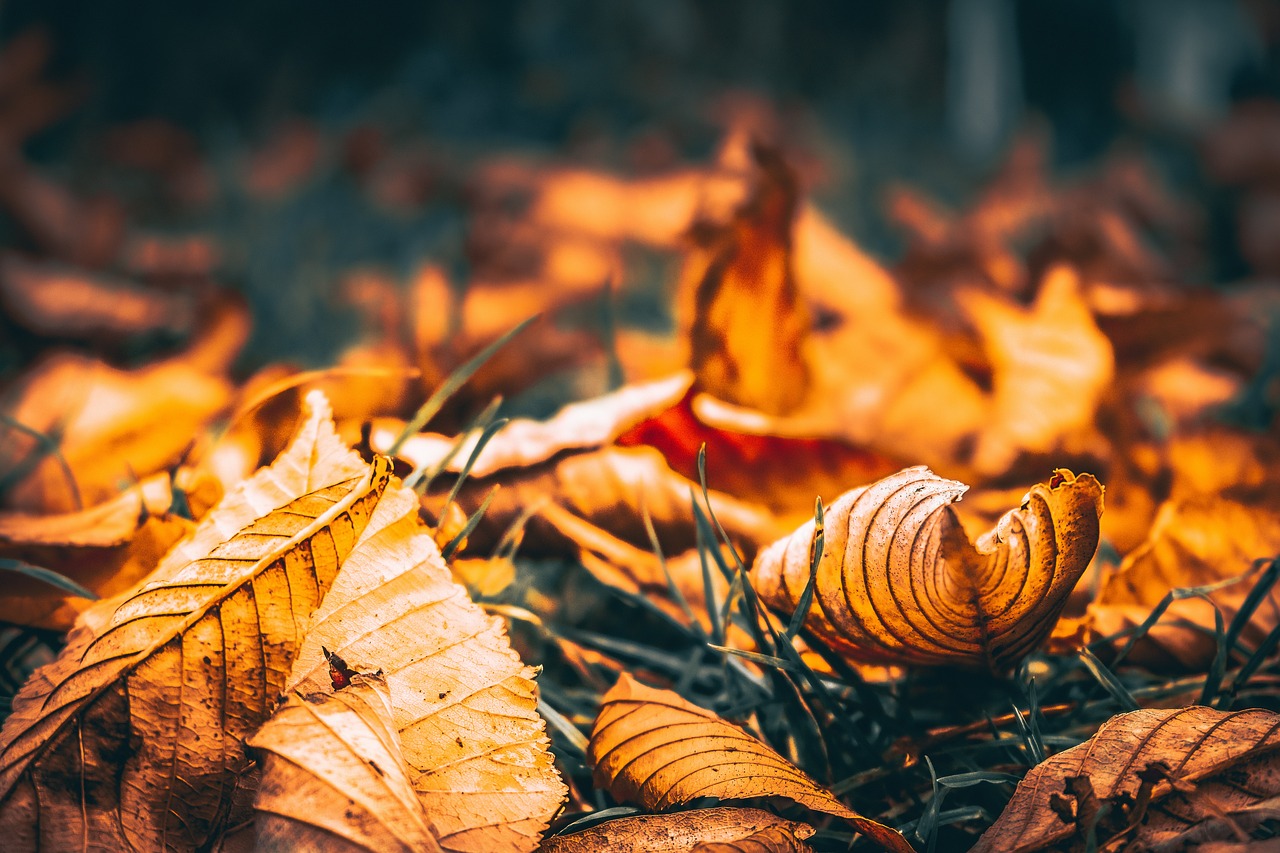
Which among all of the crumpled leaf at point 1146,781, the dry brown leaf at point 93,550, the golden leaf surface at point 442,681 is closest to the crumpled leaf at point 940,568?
the crumpled leaf at point 1146,781

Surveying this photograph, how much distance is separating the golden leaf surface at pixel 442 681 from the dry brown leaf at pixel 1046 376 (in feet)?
2.10

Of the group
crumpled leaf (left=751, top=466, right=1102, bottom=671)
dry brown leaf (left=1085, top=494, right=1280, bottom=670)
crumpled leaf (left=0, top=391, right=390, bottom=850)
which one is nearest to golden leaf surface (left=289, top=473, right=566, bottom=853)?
crumpled leaf (left=0, top=391, right=390, bottom=850)

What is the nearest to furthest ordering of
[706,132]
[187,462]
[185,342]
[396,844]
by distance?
[396,844], [187,462], [185,342], [706,132]

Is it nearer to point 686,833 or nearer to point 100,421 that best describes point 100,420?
point 100,421

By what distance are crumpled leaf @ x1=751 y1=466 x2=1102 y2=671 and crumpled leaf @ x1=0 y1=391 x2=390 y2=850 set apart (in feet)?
1.16

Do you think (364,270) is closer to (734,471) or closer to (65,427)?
(65,427)

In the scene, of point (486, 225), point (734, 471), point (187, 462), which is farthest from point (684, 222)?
point (187, 462)

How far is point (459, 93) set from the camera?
2.29 m

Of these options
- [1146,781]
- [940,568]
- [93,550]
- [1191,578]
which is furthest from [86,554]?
[1191,578]

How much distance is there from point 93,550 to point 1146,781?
32.9 inches

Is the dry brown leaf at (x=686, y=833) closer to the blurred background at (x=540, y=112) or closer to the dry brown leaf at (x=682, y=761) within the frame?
the dry brown leaf at (x=682, y=761)

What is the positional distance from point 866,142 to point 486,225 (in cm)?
118

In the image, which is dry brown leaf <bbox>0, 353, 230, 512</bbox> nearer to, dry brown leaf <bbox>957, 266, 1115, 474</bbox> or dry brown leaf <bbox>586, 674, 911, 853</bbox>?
dry brown leaf <bbox>586, 674, 911, 853</bbox>

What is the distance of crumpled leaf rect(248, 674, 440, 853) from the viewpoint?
1.48 ft
